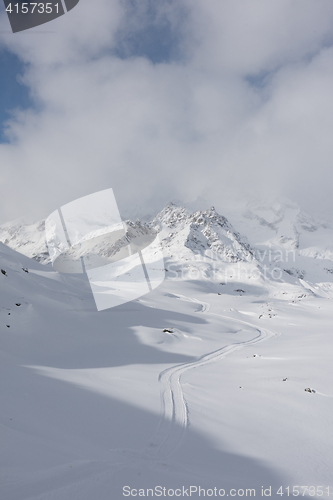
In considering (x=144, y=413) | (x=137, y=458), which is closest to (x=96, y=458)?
(x=137, y=458)

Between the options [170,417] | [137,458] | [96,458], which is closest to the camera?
[96,458]

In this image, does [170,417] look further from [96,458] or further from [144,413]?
[96,458]

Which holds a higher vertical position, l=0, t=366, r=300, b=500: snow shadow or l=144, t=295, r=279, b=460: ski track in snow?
l=0, t=366, r=300, b=500: snow shadow

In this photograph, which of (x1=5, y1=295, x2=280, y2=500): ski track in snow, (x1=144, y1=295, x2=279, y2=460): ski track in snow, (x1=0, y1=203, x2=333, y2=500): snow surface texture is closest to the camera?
(x1=5, y1=295, x2=280, y2=500): ski track in snow

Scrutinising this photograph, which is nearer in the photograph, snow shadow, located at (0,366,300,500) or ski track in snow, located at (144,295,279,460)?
snow shadow, located at (0,366,300,500)

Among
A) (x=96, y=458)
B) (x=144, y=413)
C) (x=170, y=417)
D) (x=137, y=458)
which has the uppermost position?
(x=96, y=458)

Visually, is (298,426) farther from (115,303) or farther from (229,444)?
(115,303)

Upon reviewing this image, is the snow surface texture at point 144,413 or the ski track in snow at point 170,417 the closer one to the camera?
the snow surface texture at point 144,413

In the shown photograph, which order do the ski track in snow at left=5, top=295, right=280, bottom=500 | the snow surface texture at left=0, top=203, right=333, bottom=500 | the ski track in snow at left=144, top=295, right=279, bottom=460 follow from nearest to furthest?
the ski track in snow at left=5, top=295, right=280, bottom=500
the snow surface texture at left=0, top=203, right=333, bottom=500
the ski track in snow at left=144, top=295, right=279, bottom=460

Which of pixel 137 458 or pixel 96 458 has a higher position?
pixel 96 458

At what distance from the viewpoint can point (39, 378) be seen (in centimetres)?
668

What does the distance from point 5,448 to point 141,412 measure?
2.67 meters

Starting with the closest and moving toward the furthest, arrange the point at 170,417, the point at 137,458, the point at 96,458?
the point at 96,458, the point at 137,458, the point at 170,417

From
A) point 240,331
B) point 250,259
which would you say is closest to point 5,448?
point 240,331
